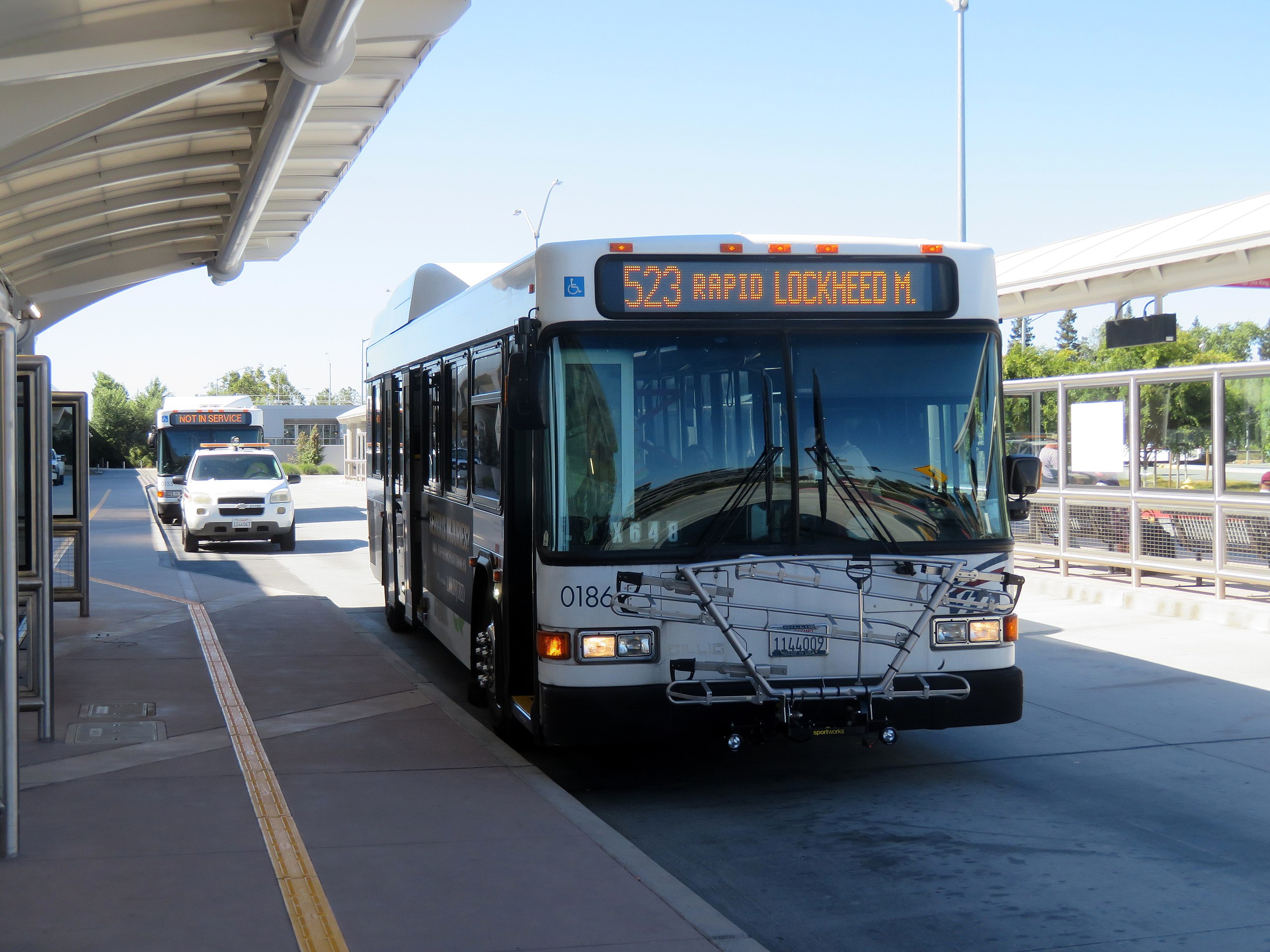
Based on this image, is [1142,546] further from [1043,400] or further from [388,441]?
[388,441]

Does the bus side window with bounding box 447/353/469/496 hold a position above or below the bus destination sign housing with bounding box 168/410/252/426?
below

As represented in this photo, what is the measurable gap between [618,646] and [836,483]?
1.37 m

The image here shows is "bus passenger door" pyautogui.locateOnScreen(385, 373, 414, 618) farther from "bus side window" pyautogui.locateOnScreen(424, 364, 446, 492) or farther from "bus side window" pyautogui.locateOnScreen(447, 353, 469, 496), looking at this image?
"bus side window" pyautogui.locateOnScreen(447, 353, 469, 496)

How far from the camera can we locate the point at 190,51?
7.96 m

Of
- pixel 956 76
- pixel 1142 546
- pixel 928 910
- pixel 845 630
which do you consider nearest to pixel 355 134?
pixel 845 630

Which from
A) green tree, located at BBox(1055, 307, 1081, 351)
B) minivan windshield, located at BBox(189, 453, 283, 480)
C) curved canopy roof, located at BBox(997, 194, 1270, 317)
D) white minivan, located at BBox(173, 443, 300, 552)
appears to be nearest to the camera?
curved canopy roof, located at BBox(997, 194, 1270, 317)

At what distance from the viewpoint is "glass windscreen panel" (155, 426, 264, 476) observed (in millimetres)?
28969

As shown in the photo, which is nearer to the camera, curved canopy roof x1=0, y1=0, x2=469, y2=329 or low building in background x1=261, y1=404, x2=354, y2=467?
curved canopy roof x1=0, y1=0, x2=469, y2=329

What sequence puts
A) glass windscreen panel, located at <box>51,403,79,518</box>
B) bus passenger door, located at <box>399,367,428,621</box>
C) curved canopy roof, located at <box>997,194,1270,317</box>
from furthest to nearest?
curved canopy roof, located at <box>997,194,1270,317</box>, glass windscreen panel, located at <box>51,403,79,518</box>, bus passenger door, located at <box>399,367,428,621</box>

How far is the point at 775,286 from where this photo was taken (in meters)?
6.73

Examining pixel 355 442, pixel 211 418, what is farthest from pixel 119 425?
pixel 211 418

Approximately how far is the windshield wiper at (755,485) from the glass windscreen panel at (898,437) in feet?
0.50

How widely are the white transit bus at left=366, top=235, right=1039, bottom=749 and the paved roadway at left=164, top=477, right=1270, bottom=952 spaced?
1.69 feet

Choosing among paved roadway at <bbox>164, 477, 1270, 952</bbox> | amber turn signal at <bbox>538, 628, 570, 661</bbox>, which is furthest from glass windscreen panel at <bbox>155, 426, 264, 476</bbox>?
amber turn signal at <bbox>538, 628, 570, 661</bbox>
